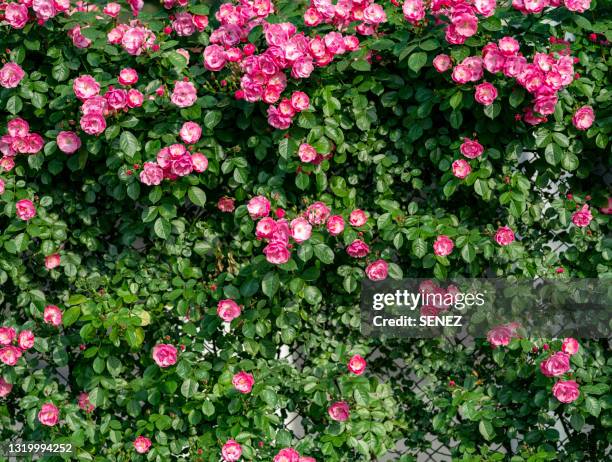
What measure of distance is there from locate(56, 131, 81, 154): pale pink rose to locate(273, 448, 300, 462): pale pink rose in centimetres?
127

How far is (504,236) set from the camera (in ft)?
9.34

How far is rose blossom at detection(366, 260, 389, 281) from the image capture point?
286 cm

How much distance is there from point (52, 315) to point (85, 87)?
33.0 inches

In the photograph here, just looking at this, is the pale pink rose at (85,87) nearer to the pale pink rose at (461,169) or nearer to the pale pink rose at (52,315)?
the pale pink rose at (52,315)

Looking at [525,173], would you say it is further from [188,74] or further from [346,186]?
[188,74]

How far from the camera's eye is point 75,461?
10.1 ft

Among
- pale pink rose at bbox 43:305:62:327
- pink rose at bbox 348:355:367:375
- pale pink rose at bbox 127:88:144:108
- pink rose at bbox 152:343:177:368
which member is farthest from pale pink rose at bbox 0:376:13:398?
pink rose at bbox 348:355:367:375

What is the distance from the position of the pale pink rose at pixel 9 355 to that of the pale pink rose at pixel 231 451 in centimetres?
83

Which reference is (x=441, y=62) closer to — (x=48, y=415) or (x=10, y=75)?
(x=10, y=75)

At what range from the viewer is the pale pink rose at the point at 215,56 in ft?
9.04

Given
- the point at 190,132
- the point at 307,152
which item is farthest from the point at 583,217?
the point at 190,132

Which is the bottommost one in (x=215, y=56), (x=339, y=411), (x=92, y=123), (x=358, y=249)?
(x=339, y=411)

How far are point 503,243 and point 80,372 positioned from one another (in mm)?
1591

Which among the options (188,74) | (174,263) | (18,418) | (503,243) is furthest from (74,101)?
(503,243)
